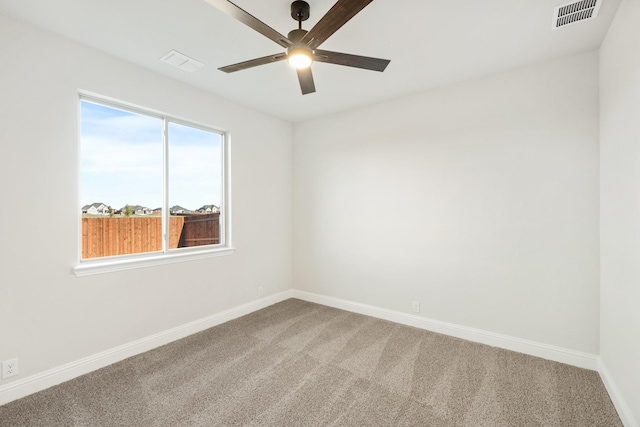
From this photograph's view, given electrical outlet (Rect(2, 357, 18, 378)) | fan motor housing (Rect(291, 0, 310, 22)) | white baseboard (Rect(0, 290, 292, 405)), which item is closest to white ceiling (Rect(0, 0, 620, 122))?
fan motor housing (Rect(291, 0, 310, 22))

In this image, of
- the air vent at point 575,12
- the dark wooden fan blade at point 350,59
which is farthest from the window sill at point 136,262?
the air vent at point 575,12

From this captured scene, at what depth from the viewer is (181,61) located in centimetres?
255

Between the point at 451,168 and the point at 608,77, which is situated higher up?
the point at 608,77

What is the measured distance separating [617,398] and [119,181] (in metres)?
4.25

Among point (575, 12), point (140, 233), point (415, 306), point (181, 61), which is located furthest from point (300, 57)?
point (415, 306)

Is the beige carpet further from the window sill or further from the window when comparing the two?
the window

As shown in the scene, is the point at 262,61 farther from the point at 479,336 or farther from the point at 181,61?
the point at 479,336

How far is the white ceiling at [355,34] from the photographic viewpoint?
190 cm

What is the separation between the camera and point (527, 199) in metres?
2.65

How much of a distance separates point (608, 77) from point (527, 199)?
1.05 m

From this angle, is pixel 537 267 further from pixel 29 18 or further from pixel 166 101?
pixel 29 18

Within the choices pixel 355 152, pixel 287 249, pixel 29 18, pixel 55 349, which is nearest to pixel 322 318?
pixel 287 249

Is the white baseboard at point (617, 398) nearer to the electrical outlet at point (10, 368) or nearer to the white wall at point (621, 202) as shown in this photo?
the white wall at point (621, 202)

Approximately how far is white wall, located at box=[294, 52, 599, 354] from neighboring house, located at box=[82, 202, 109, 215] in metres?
2.50
